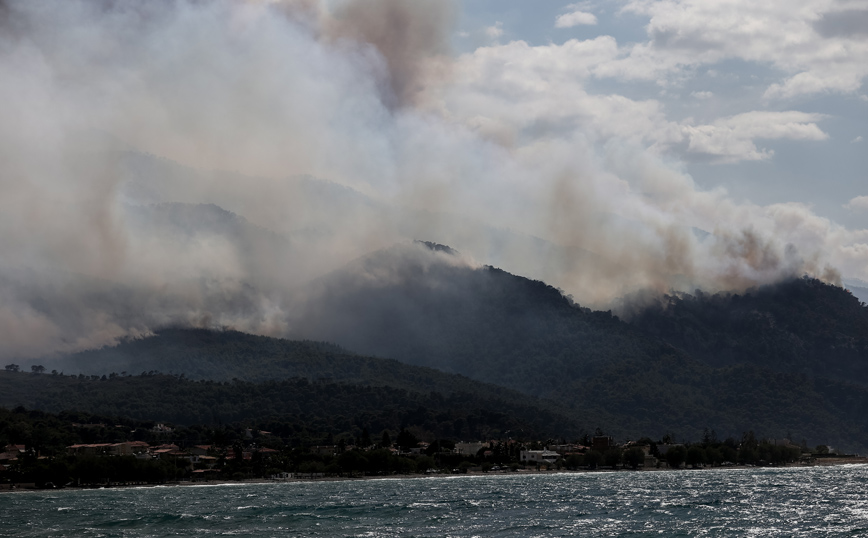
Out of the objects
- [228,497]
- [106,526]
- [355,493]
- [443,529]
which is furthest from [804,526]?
[228,497]

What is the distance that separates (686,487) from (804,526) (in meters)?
79.3

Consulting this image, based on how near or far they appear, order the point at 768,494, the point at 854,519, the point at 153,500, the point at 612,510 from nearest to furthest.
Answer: the point at 854,519 → the point at 612,510 → the point at 768,494 → the point at 153,500

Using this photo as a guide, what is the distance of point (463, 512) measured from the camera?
131750 millimetres

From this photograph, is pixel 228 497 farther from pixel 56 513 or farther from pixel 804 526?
pixel 804 526

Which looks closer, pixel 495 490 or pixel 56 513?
pixel 56 513

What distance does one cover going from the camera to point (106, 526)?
4766 inches

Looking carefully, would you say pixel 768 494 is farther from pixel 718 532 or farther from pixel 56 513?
pixel 56 513

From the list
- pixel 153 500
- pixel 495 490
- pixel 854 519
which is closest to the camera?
pixel 854 519

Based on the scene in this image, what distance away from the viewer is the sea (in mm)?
111250

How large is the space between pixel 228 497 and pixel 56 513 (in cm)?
3983

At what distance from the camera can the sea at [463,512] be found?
365 feet

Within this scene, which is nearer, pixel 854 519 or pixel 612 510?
pixel 854 519

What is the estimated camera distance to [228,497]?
582 feet

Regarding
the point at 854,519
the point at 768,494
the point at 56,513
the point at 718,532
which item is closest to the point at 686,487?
the point at 768,494
